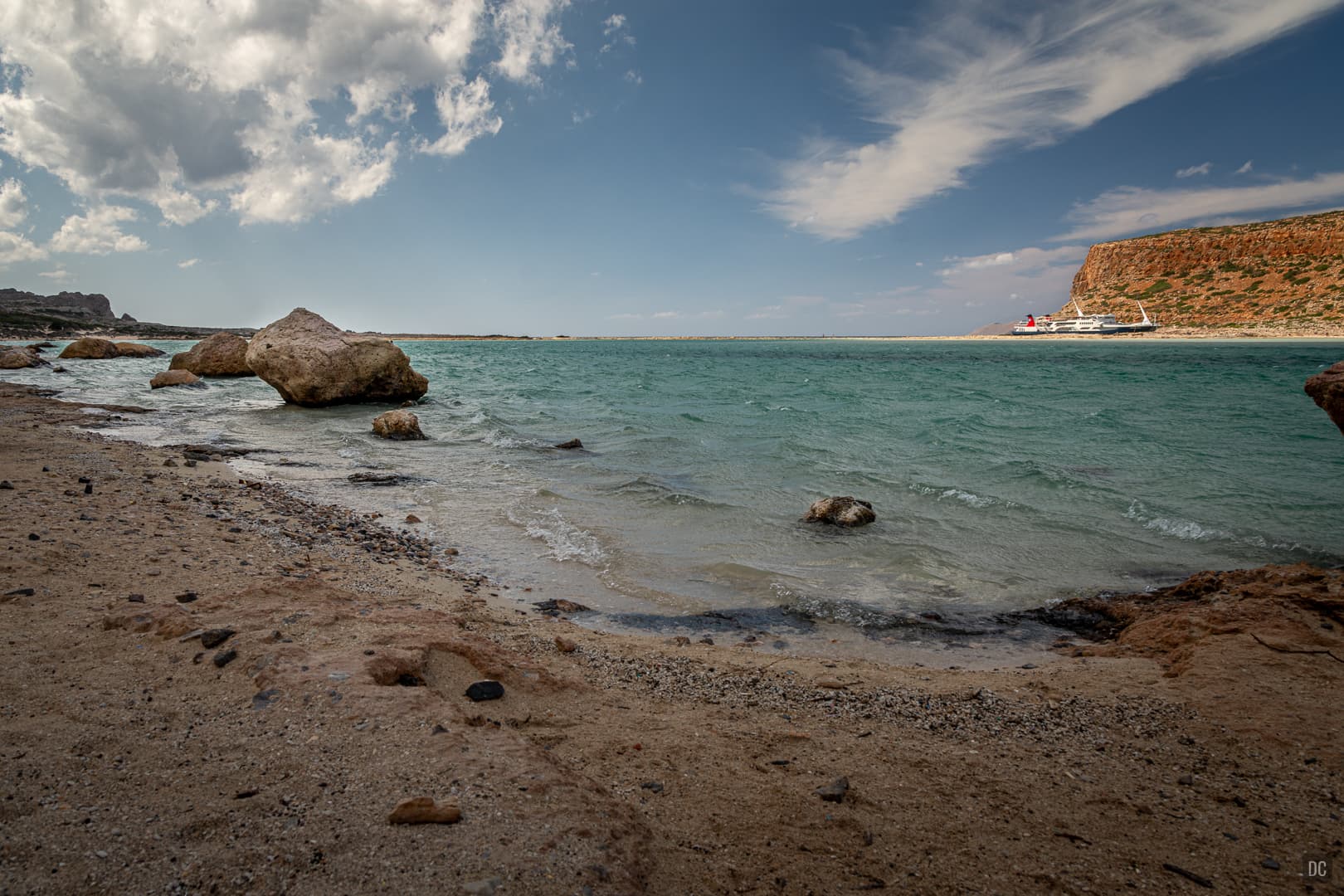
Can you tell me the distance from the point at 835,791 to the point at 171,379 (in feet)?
99.6

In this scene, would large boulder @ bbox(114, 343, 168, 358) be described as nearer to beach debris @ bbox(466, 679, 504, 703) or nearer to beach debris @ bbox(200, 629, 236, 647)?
beach debris @ bbox(200, 629, 236, 647)

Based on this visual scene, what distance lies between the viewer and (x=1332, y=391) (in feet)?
20.6

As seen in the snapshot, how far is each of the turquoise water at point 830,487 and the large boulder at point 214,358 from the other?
5578 mm

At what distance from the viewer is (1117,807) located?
2.88 meters

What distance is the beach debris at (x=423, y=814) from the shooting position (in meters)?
2.31

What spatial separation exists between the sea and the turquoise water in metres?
0.05

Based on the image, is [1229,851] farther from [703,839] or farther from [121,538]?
[121,538]

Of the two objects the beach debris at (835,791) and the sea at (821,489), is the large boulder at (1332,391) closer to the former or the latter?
the sea at (821,489)

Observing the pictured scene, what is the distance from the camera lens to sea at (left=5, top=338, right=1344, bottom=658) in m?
6.80

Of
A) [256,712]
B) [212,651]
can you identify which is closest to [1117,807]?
[256,712]

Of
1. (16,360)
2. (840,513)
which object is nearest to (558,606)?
(840,513)

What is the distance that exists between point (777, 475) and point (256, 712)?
32.1 feet

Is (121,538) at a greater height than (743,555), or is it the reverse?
(121,538)
